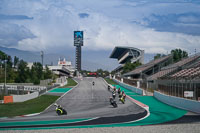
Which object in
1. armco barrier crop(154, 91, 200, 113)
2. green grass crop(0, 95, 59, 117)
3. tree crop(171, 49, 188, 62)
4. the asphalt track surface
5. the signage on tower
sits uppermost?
the signage on tower

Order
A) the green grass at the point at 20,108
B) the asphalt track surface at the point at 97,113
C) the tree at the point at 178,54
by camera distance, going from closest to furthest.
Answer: the asphalt track surface at the point at 97,113
the green grass at the point at 20,108
the tree at the point at 178,54

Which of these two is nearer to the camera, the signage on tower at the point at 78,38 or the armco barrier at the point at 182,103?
the armco barrier at the point at 182,103

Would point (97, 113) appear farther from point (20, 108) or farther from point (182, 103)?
point (20, 108)

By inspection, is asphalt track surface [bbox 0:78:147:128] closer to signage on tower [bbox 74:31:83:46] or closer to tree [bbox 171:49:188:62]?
tree [bbox 171:49:188:62]

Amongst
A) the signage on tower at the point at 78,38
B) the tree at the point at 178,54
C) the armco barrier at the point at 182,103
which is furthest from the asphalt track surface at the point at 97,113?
the signage on tower at the point at 78,38

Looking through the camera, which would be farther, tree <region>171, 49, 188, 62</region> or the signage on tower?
the signage on tower

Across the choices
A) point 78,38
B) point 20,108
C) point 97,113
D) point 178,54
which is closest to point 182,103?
point 97,113

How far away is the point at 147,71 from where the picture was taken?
85.2m

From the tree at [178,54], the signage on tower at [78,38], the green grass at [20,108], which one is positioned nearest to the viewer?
the green grass at [20,108]

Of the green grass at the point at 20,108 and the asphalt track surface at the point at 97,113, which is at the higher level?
the asphalt track surface at the point at 97,113

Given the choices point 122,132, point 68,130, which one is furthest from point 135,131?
point 68,130

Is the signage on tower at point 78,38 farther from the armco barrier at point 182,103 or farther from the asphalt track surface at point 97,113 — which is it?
the asphalt track surface at point 97,113

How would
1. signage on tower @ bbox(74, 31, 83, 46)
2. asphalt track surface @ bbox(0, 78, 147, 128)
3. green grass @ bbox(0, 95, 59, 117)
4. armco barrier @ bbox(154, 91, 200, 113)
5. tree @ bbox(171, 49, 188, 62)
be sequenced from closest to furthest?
asphalt track surface @ bbox(0, 78, 147, 128), armco barrier @ bbox(154, 91, 200, 113), green grass @ bbox(0, 95, 59, 117), tree @ bbox(171, 49, 188, 62), signage on tower @ bbox(74, 31, 83, 46)

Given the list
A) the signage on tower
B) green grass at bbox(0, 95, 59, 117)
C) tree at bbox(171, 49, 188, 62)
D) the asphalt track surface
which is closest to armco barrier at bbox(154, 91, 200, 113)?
the asphalt track surface
